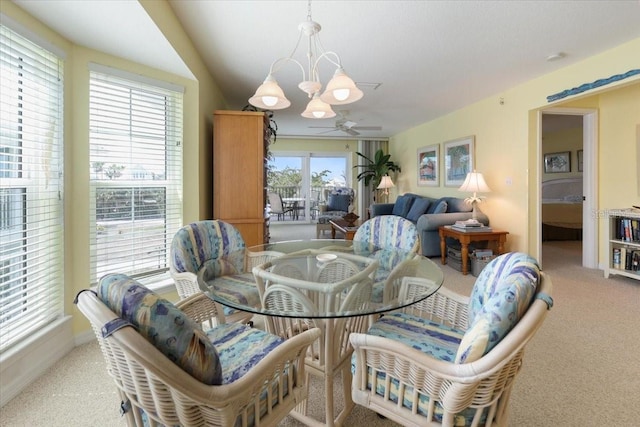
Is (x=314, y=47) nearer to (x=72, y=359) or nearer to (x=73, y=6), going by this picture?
(x=73, y=6)

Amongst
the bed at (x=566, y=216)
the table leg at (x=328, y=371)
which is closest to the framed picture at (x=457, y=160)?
the bed at (x=566, y=216)

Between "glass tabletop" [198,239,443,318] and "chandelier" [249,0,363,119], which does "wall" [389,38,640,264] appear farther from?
"chandelier" [249,0,363,119]

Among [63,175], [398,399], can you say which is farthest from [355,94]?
[63,175]

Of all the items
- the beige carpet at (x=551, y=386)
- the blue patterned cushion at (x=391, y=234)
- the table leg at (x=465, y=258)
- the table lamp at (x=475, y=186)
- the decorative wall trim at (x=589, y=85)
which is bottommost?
the beige carpet at (x=551, y=386)

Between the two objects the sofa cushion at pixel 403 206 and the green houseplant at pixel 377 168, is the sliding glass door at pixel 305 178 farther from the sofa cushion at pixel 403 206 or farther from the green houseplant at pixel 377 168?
the sofa cushion at pixel 403 206

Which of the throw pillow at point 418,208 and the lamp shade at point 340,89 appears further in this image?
the throw pillow at point 418,208

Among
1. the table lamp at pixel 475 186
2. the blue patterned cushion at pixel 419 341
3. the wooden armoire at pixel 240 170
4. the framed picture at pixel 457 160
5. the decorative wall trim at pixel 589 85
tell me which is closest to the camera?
the blue patterned cushion at pixel 419 341

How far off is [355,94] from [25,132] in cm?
190

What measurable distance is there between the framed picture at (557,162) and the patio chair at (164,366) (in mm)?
8102

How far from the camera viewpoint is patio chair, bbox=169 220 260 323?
1.82 m

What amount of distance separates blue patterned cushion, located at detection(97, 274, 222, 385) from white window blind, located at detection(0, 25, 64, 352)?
4.55 feet

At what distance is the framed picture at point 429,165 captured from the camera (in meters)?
6.04

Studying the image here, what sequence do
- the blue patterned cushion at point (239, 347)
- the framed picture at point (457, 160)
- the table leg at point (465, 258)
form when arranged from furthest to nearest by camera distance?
1. the framed picture at point (457, 160)
2. the table leg at point (465, 258)
3. the blue patterned cushion at point (239, 347)

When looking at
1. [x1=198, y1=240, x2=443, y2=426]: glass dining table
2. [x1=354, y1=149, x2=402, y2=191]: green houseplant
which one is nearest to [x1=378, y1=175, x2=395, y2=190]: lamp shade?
[x1=354, y1=149, x2=402, y2=191]: green houseplant
